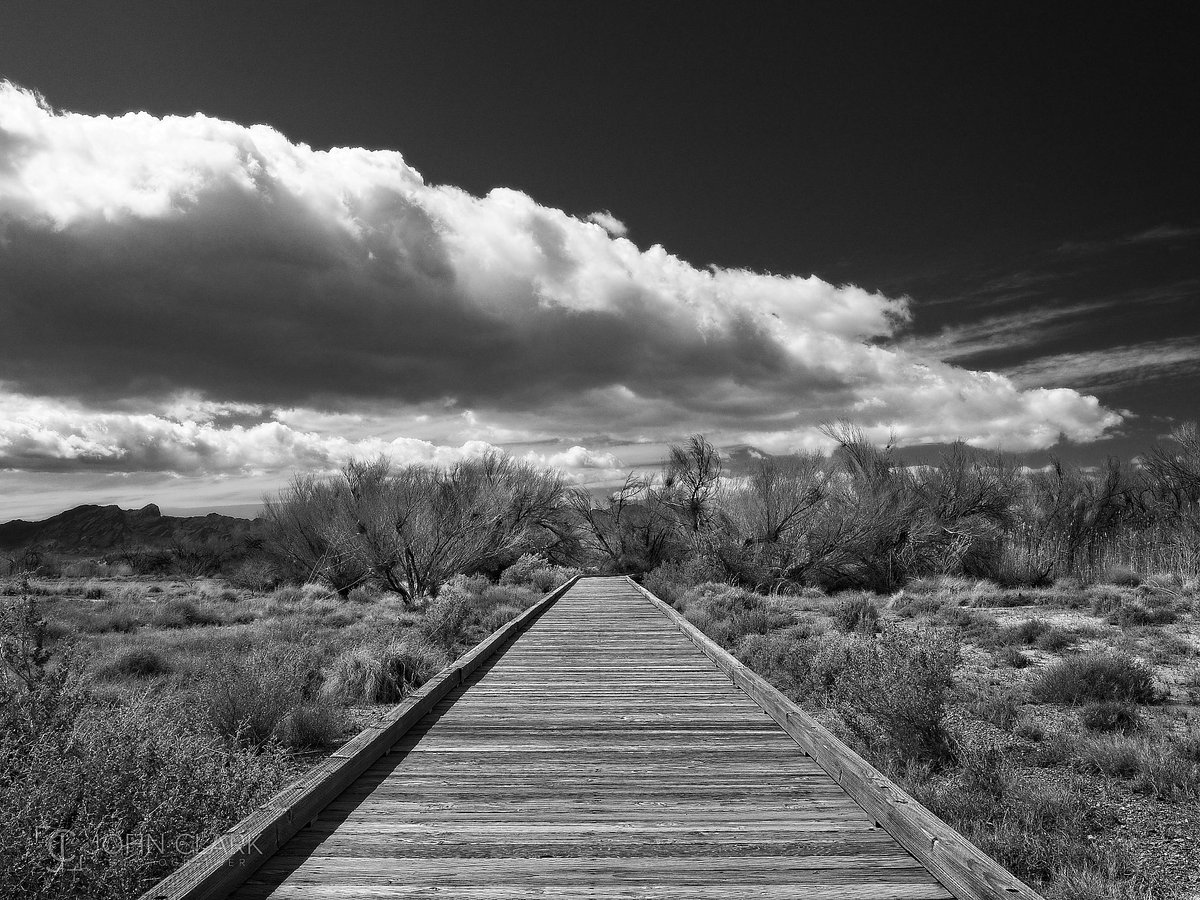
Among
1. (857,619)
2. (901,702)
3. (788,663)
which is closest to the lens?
(901,702)

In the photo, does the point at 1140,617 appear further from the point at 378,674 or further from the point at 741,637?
the point at 378,674

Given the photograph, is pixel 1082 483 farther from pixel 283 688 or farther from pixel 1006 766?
pixel 283 688

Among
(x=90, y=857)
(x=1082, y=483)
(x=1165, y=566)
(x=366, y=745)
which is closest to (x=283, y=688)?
(x=366, y=745)

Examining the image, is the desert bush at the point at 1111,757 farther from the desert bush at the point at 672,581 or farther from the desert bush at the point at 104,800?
the desert bush at the point at 672,581

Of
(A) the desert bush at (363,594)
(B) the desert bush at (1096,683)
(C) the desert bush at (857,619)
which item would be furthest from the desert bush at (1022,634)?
(A) the desert bush at (363,594)

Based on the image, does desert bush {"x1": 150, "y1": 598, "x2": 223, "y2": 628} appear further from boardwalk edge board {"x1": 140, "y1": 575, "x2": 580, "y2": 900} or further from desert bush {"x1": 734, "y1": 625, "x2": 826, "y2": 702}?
boardwalk edge board {"x1": 140, "y1": 575, "x2": 580, "y2": 900}

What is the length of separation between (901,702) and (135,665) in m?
10.1

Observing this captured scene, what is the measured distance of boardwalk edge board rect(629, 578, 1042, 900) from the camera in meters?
2.76

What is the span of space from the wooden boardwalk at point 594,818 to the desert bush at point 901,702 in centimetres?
103

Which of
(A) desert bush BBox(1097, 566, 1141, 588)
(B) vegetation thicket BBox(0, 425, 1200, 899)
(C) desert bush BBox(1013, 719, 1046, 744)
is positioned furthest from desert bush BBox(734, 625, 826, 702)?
(A) desert bush BBox(1097, 566, 1141, 588)

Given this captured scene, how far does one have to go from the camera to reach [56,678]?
506 centimetres

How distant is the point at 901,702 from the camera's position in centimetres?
579

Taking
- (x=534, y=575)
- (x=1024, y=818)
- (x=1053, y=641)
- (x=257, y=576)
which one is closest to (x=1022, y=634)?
(x=1053, y=641)

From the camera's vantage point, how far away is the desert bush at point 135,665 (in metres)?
9.54
